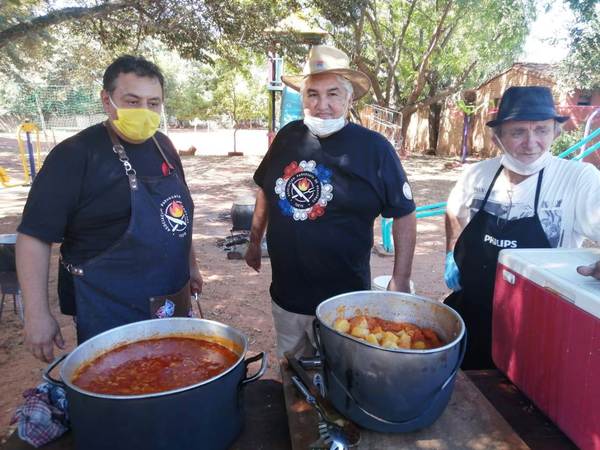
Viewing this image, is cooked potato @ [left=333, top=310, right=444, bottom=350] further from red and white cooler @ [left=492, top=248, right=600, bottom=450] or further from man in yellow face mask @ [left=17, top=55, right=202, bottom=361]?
man in yellow face mask @ [left=17, top=55, right=202, bottom=361]

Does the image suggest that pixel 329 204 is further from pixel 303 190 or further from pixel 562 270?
pixel 562 270

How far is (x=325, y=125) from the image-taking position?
2135 mm

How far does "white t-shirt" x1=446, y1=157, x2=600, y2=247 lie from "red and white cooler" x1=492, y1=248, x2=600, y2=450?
429 mm

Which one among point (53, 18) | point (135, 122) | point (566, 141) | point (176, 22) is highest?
point (176, 22)

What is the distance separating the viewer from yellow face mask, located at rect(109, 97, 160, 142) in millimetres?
1879

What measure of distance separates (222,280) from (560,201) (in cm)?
445

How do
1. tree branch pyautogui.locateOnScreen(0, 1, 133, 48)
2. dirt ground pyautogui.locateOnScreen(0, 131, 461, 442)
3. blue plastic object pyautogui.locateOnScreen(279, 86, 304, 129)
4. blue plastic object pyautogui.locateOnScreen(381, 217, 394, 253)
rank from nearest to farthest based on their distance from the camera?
dirt ground pyautogui.locateOnScreen(0, 131, 461, 442) → tree branch pyautogui.locateOnScreen(0, 1, 133, 48) → blue plastic object pyautogui.locateOnScreen(381, 217, 394, 253) → blue plastic object pyautogui.locateOnScreen(279, 86, 304, 129)

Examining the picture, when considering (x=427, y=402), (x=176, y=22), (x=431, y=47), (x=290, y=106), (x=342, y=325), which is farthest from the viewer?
(x=431, y=47)

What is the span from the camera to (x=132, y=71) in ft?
6.31

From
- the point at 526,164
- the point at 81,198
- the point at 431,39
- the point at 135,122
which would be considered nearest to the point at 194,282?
the point at 81,198

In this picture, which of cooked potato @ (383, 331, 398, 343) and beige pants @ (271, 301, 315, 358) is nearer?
cooked potato @ (383, 331, 398, 343)

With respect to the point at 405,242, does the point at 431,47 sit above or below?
above

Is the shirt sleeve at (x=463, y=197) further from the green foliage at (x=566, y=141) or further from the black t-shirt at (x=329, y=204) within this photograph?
the green foliage at (x=566, y=141)

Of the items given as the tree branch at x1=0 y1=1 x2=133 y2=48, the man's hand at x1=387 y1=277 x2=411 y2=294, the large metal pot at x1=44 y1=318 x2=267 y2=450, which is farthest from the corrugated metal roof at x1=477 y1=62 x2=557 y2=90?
the large metal pot at x1=44 y1=318 x2=267 y2=450
